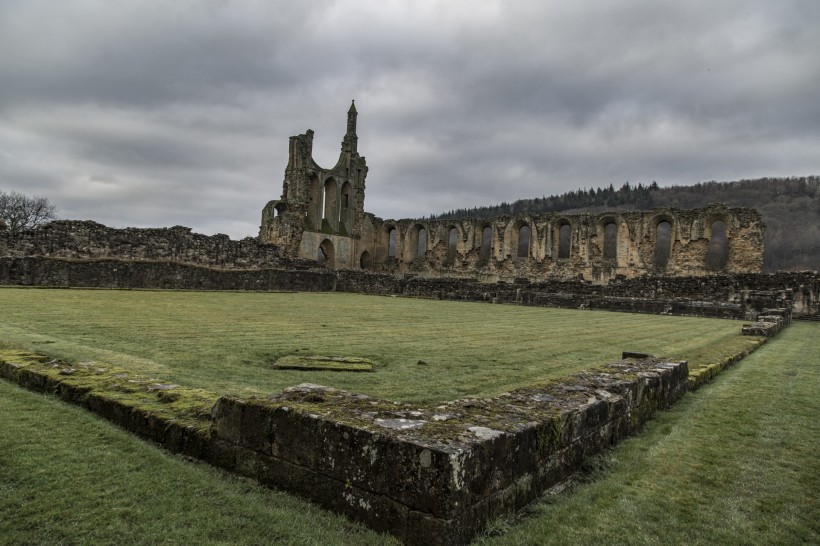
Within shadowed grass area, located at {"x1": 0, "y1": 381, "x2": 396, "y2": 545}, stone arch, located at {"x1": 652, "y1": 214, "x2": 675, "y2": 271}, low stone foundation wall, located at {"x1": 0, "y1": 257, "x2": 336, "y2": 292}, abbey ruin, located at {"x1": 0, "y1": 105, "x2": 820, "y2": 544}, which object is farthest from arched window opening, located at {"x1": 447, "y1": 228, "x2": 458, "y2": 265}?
shadowed grass area, located at {"x1": 0, "y1": 381, "x2": 396, "y2": 545}

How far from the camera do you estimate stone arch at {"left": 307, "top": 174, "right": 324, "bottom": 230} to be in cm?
4466

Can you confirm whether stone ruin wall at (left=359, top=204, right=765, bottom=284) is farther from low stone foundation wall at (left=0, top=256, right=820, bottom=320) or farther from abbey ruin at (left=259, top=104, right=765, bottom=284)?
low stone foundation wall at (left=0, top=256, right=820, bottom=320)

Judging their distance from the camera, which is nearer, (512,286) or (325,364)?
(325,364)

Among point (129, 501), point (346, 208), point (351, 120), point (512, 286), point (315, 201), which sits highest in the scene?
point (351, 120)

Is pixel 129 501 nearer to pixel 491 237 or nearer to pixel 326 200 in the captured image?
pixel 491 237

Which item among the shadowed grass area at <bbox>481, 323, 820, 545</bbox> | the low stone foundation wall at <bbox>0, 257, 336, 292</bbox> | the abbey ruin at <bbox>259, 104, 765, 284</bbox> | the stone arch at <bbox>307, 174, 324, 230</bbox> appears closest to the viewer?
the shadowed grass area at <bbox>481, 323, 820, 545</bbox>

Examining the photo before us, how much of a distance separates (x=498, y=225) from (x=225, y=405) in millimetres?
35342

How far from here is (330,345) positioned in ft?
24.2

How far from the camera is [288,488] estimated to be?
8.95 ft

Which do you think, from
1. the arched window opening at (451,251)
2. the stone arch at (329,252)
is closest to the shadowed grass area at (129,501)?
the arched window opening at (451,251)

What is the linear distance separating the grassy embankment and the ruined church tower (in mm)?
34373

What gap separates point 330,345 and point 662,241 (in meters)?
57.4

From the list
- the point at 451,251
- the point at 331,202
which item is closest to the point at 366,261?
the point at 331,202

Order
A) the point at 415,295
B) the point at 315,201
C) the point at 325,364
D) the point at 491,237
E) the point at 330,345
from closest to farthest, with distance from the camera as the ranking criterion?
the point at 325,364 → the point at 330,345 → the point at 415,295 → the point at 491,237 → the point at 315,201
